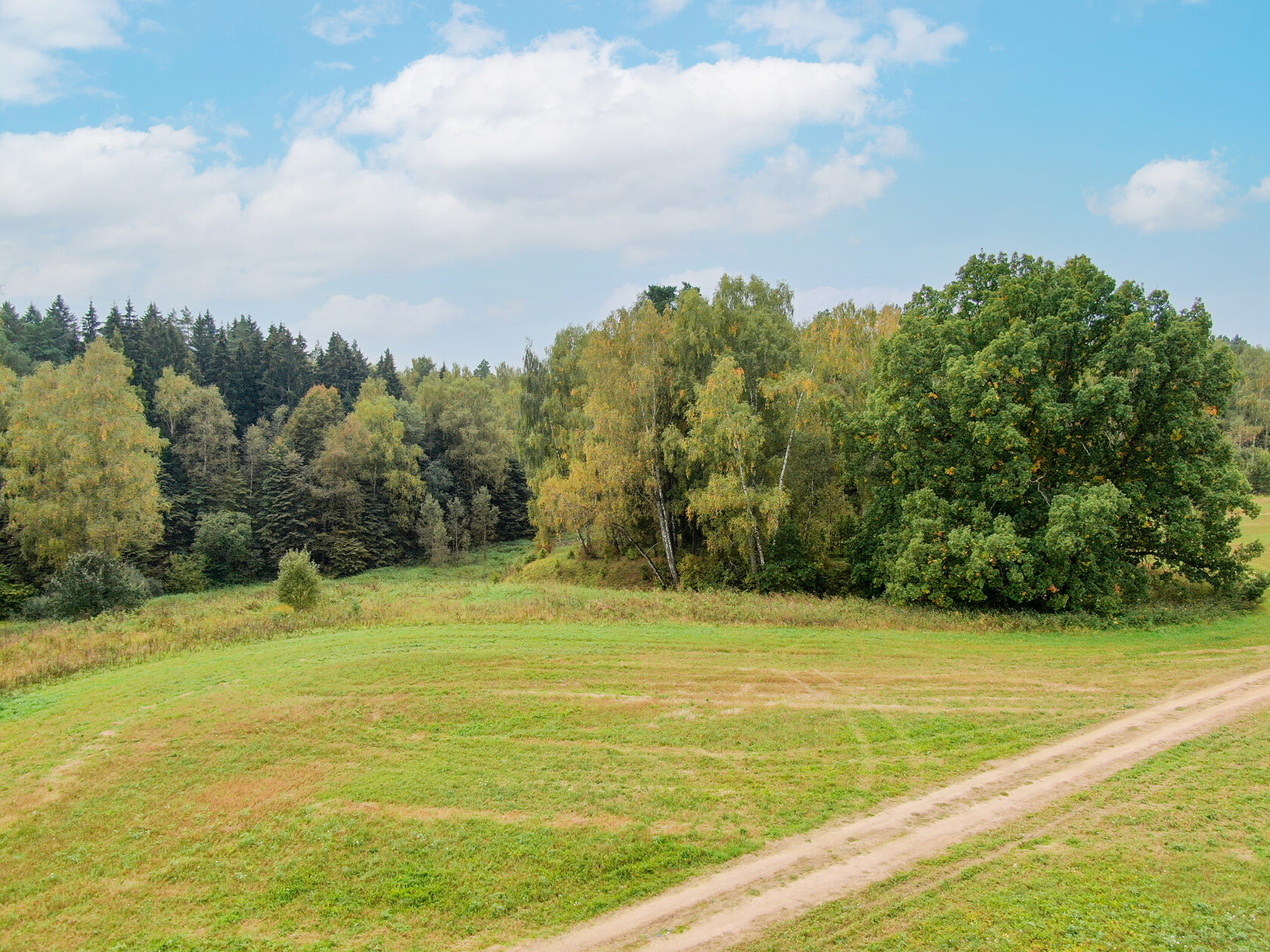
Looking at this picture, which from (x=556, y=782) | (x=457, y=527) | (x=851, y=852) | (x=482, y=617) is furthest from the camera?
(x=457, y=527)

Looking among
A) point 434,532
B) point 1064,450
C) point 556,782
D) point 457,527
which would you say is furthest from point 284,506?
point 1064,450

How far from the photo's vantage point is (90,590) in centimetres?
3597

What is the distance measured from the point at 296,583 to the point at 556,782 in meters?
22.2

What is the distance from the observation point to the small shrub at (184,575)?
189 ft

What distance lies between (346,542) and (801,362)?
48.9 meters

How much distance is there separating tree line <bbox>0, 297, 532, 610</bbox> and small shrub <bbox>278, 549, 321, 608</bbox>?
17085mm

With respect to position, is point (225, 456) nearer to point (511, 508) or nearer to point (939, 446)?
point (511, 508)

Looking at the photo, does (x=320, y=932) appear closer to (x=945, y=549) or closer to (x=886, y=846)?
(x=886, y=846)

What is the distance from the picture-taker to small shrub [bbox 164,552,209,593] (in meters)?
57.6

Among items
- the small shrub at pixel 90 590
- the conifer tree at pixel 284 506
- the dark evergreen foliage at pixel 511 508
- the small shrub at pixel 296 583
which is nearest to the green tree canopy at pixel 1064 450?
the small shrub at pixel 296 583

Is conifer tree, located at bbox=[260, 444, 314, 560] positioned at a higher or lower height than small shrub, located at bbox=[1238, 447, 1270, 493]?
lower

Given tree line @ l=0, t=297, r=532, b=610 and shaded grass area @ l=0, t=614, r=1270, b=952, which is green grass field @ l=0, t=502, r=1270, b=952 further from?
tree line @ l=0, t=297, r=532, b=610

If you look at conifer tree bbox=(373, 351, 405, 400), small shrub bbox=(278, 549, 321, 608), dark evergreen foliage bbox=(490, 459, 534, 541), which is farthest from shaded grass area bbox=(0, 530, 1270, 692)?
conifer tree bbox=(373, 351, 405, 400)

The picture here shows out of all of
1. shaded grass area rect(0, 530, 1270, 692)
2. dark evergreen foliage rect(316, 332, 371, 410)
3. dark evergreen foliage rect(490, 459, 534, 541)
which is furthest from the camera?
dark evergreen foliage rect(316, 332, 371, 410)
